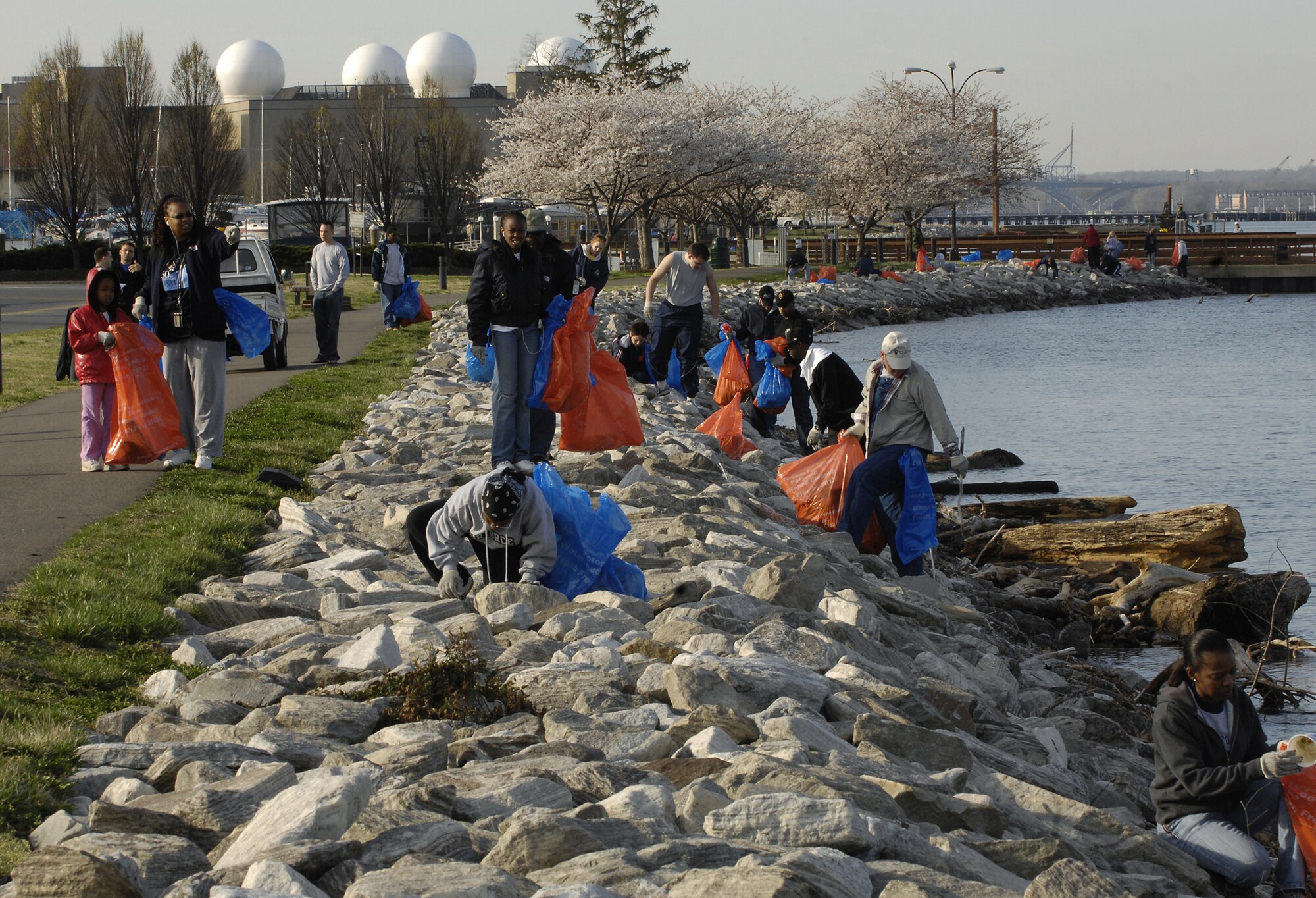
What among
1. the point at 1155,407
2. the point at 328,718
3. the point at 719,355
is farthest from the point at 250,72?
the point at 328,718

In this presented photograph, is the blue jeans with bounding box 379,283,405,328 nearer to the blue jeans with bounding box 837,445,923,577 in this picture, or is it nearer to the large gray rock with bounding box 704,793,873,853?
the blue jeans with bounding box 837,445,923,577

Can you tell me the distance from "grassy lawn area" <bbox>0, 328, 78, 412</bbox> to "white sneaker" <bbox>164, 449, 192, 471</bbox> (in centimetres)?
398

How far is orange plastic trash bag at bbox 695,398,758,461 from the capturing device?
43.8ft

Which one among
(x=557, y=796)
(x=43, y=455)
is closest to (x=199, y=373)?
(x=43, y=455)

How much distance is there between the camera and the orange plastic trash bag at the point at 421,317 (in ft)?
72.2

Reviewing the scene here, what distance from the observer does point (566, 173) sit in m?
45.4

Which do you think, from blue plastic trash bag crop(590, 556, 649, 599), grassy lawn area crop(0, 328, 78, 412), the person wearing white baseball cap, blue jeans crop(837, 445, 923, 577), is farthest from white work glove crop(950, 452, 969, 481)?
grassy lawn area crop(0, 328, 78, 412)

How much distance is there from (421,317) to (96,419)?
44.3 feet

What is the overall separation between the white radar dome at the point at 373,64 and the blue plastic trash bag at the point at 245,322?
69.4m

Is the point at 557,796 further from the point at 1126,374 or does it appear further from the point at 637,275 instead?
the point at 637,275

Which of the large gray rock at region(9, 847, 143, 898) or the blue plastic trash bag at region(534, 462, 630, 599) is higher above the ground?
the blue plastic trash bag at region(534, 462, 630, 599)

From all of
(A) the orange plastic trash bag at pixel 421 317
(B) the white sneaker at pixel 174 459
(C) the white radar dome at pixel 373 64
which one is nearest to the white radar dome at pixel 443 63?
(C) the white radar dome at pixel 373 64

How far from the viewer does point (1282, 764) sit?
195 inches

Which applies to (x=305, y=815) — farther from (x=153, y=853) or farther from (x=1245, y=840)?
(x=1245, y=840)
